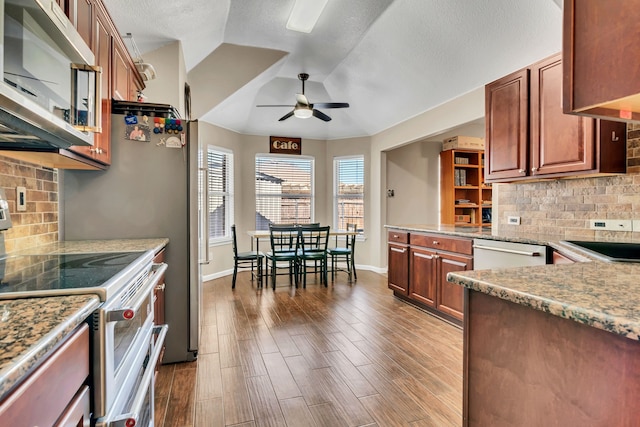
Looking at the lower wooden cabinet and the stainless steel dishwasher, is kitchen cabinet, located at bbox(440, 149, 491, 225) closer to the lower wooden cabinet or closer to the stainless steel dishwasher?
the lower wooden cabinet

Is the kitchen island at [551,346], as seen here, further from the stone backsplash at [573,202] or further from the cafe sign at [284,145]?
the cafe sign at [284,145]

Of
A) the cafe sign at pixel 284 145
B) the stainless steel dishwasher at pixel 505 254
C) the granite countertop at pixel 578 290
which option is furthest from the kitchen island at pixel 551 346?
the cafe sign at pixel 284 145

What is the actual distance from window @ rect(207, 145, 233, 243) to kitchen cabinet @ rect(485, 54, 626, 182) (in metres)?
3.96

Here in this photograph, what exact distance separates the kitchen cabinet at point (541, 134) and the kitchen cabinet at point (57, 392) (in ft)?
9.41

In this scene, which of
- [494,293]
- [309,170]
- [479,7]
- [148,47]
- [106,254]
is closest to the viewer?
[494,293]

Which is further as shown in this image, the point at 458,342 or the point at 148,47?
the point at 148,47

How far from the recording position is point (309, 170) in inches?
253

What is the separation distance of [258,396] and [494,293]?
5.48ft

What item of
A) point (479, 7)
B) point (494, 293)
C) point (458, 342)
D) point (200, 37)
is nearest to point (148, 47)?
point (200, 37)

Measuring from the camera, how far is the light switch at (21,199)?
174cm

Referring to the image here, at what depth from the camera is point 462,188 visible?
19.7 feet

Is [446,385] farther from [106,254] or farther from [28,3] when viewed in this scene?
[28,3]

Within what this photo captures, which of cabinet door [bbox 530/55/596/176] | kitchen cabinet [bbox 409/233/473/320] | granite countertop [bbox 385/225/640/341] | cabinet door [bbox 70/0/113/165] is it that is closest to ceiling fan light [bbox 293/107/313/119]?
kitchen cabinet [bbox 409/233/473/320]

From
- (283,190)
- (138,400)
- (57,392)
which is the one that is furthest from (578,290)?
(283,190)
